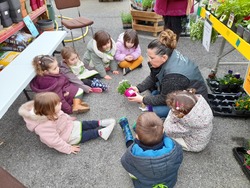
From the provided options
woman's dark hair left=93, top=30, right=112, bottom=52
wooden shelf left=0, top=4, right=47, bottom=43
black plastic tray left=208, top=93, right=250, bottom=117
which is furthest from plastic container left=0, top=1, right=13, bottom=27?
black plastic tray left=208, top=93, right=250, bottom=117

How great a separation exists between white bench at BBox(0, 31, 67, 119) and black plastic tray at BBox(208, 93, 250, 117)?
2.03m

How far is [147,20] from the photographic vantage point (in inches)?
164

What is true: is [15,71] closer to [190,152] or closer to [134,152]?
[134,152]

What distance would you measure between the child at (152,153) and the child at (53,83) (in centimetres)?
119

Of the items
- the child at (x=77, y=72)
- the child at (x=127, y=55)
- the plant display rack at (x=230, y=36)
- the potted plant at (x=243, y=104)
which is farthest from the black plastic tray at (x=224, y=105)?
the child at (x=77, y=72)

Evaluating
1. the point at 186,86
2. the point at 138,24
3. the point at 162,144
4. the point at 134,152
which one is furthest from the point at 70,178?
the point at 138,24

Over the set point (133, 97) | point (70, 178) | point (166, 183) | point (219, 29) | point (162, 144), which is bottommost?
point (70, 178)

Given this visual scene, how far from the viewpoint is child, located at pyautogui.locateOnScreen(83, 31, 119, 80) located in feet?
9.39

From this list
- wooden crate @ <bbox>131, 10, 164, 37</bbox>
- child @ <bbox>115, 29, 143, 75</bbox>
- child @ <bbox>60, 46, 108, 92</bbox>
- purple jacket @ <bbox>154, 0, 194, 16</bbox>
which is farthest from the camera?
wooden crate @ <bbox>131, 10, 164, 37</bbox>

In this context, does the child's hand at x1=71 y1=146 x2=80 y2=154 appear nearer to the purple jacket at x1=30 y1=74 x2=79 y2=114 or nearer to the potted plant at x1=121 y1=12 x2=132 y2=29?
the purple jacket at x1=30 y1=74 x2=79 y2=114

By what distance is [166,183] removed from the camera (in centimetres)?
165

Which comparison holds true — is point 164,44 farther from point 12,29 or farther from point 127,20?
point 127,20

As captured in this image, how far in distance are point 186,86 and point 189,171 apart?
29.3 inches

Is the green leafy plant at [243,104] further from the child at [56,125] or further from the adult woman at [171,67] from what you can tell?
the child at [56,125]
